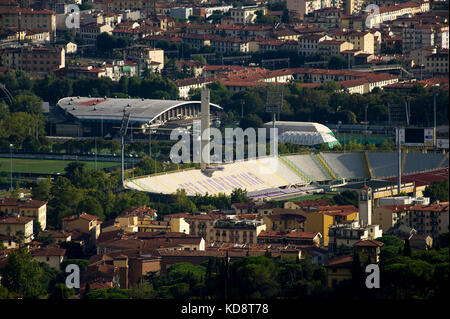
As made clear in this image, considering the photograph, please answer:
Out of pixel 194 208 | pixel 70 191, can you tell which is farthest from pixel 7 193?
pixel 194 208

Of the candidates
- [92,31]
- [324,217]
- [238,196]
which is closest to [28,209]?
[238,196]

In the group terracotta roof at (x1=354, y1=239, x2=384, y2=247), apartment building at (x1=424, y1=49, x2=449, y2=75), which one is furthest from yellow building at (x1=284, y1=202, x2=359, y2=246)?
apartment building at (x1=424, y1=49, x2=449, y2=75)

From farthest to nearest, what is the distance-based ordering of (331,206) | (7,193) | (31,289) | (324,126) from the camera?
(324,126), (7,193), (331,206), (31,289)

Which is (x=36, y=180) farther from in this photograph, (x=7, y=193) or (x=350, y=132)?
(x=350, y=132)

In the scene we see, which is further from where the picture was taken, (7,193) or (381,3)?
(381,3)

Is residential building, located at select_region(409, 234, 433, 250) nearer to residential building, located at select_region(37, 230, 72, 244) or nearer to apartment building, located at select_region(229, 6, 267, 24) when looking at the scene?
residential building, located at select_region(37, 230, 72, 244)

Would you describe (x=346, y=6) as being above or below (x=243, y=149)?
above

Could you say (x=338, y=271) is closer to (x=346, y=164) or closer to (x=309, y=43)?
(x=346, y=164)
